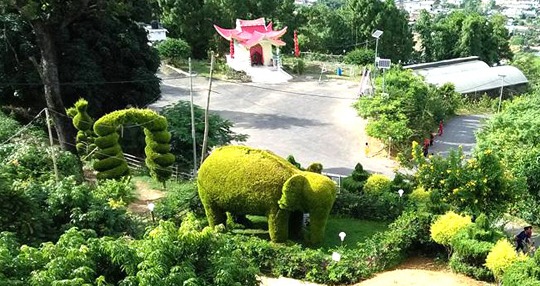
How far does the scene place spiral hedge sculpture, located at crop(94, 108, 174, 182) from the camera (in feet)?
69.4

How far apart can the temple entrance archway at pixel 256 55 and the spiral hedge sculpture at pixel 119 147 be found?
25403 mm

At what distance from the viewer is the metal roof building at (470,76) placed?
40875 millimetres

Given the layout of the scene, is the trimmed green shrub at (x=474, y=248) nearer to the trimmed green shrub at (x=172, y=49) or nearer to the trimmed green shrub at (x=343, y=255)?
the trimmed green shrub at (x=343, y=255)

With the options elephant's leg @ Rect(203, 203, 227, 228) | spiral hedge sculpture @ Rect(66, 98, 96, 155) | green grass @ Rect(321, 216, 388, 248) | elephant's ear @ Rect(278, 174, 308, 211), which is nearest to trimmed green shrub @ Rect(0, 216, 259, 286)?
elephant's ear @ Rect(278, 174, 308, 211)

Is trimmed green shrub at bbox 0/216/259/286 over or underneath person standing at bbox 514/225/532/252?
over

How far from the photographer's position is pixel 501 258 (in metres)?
14.7

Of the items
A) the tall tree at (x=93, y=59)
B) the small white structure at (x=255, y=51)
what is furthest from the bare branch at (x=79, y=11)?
the small white structure at (x=255, y=51)

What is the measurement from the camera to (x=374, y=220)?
20.3 meters

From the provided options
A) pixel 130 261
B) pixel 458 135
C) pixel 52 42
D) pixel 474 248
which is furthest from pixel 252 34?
pixel 130 261

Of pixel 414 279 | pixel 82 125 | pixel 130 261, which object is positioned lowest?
pixel 414 279

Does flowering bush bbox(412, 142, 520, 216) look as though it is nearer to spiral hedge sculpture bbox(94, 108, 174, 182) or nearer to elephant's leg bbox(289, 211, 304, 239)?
elephant's leg bbox(289, 211, 304, 239)

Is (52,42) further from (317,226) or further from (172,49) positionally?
(172,49)

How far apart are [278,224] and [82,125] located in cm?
1136

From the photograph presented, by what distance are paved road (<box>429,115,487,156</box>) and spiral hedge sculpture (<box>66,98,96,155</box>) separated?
1785 cm
